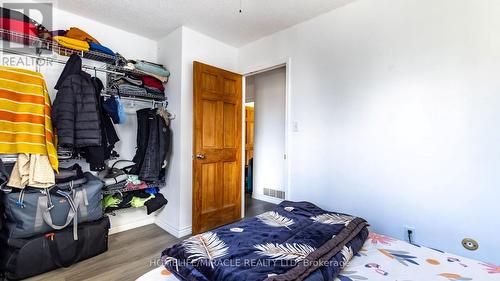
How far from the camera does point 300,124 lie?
2.56 m

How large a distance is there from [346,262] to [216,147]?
81.9 inches

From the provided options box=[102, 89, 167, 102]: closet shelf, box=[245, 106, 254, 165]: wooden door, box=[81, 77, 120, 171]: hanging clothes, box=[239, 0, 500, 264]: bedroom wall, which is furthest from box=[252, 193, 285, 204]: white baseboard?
box=[81, 77, 120, 171]: hanging clothes

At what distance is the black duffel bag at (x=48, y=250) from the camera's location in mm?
1744

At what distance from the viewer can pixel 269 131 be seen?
414 centimetres

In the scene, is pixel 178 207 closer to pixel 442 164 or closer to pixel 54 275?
pixel 54 275

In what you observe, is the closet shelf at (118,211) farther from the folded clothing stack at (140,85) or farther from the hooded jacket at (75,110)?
the folded clothing stack at (140,85)

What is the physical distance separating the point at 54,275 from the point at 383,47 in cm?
338

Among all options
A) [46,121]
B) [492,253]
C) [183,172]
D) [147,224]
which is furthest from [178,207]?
[492,253]

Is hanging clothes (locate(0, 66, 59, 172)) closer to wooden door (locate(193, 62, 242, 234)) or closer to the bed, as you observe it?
wooden door (locate(193, 62, 242, 234))

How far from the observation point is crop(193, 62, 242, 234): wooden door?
8.77 ft

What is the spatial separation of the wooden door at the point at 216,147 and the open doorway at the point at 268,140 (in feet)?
2.76

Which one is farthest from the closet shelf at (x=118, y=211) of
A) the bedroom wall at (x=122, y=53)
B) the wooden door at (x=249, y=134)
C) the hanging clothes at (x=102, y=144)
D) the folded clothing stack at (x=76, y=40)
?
the wooden door at (x=249, y=134)

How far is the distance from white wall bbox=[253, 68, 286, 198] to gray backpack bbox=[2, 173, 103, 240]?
2.62m

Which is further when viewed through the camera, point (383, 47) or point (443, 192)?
point (383, 47)
